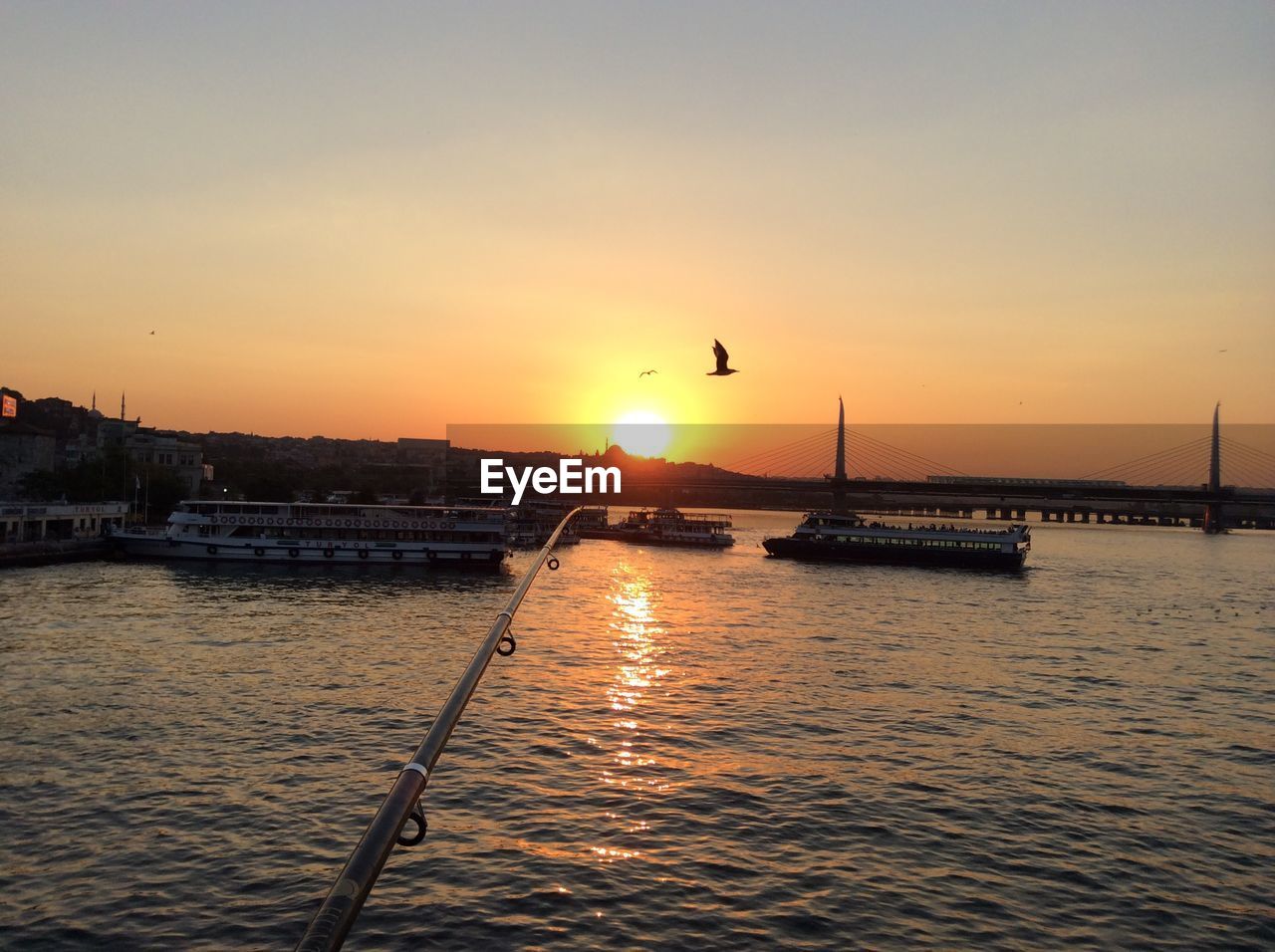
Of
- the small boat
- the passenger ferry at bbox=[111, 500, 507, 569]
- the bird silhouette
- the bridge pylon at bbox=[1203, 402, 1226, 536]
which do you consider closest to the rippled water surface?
the bird silhouette


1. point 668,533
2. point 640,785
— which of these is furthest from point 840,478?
point 640,785

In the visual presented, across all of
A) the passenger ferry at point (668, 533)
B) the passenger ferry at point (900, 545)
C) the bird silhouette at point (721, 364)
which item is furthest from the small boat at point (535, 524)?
the bird silhouette at point (721, 364)

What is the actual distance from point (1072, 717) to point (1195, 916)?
1246cm

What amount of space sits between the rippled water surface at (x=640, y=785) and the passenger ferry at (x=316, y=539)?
74.1 feet

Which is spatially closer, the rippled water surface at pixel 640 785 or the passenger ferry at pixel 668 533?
the rippled water surface at pixel 640 785

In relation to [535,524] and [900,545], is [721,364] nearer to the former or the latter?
[900,545]

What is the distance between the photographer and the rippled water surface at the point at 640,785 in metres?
13.2

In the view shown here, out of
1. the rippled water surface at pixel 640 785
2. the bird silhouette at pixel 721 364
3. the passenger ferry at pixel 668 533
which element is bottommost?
the rippled water surface at pixel 640 785

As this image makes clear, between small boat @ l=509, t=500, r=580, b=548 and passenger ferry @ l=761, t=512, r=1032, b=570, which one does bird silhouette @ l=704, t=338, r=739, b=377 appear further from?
small boat @ l=509, t=500, r=580, b=548

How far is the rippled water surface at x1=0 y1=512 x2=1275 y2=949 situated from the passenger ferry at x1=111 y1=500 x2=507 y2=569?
22595 mm

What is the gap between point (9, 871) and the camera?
1398 centimetres

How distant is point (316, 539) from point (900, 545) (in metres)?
47.1

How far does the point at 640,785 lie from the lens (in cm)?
1880

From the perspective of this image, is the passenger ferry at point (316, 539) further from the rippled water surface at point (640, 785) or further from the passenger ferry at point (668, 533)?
the passenger ferry at point (668, 533)
